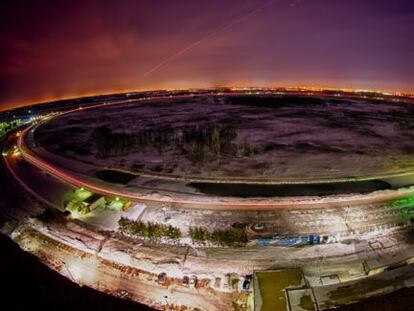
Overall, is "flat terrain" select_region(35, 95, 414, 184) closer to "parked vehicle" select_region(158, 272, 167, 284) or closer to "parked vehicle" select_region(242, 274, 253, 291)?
"parked vehicle" select_region(242, 274, 253, 291)

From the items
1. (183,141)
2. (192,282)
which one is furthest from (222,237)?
(183,141)

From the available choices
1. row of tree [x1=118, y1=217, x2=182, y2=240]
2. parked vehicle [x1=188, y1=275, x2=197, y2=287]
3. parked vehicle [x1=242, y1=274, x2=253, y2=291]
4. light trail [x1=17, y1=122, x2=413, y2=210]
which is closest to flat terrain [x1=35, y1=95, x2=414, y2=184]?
light trail [x1=17, y1=122, x2=413, y2=210]

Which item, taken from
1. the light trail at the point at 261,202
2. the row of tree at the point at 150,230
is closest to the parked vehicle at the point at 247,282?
the row of tree at the point at 150,230

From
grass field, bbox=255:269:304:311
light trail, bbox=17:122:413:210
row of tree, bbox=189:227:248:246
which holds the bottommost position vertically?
grass field, bbox=255:269:304:311

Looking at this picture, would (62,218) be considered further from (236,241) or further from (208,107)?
(208,107)

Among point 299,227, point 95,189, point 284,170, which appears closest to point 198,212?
point 299,227

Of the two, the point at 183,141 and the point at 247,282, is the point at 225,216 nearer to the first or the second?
the point at 247,282
